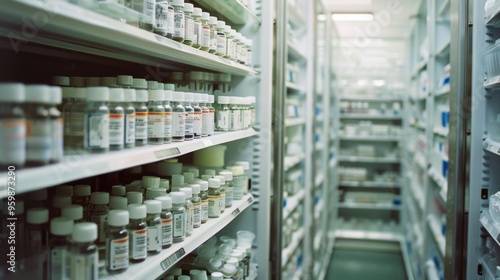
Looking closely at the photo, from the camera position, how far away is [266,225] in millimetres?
2727

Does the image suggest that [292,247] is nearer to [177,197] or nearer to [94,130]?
[177,197]

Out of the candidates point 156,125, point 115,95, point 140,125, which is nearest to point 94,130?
point 115,95

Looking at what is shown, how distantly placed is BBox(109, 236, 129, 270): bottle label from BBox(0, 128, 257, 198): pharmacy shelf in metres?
0.24

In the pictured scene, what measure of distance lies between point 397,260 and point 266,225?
362cm

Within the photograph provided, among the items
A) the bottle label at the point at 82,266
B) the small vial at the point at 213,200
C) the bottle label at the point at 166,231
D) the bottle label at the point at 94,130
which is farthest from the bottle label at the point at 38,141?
the small vial at the point at 213,200

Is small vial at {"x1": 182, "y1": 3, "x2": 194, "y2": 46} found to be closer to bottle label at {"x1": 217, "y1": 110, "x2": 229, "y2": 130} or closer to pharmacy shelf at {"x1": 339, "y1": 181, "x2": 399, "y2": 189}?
bottle label at {"x1": 217, "y1": 110, "x2": 229, "y2": 130}

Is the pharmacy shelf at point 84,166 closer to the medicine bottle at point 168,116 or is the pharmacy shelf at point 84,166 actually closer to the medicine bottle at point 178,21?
the medicine bottle at point 168,116

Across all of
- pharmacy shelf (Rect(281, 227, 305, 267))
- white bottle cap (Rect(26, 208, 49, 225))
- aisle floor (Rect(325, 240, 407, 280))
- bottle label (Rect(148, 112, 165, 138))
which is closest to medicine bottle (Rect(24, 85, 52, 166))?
white bottle cap (Rect(26, 208, 49, 225))

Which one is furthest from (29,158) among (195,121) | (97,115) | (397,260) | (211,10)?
(397,260)

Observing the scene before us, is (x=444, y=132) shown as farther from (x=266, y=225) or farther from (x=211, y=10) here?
(x=211, y=10)

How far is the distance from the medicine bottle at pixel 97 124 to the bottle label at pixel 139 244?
33 centimetres

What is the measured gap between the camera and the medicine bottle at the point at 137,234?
1388mm

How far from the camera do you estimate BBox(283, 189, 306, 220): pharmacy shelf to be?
3.48 m

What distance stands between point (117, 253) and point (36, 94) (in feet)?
1.80
